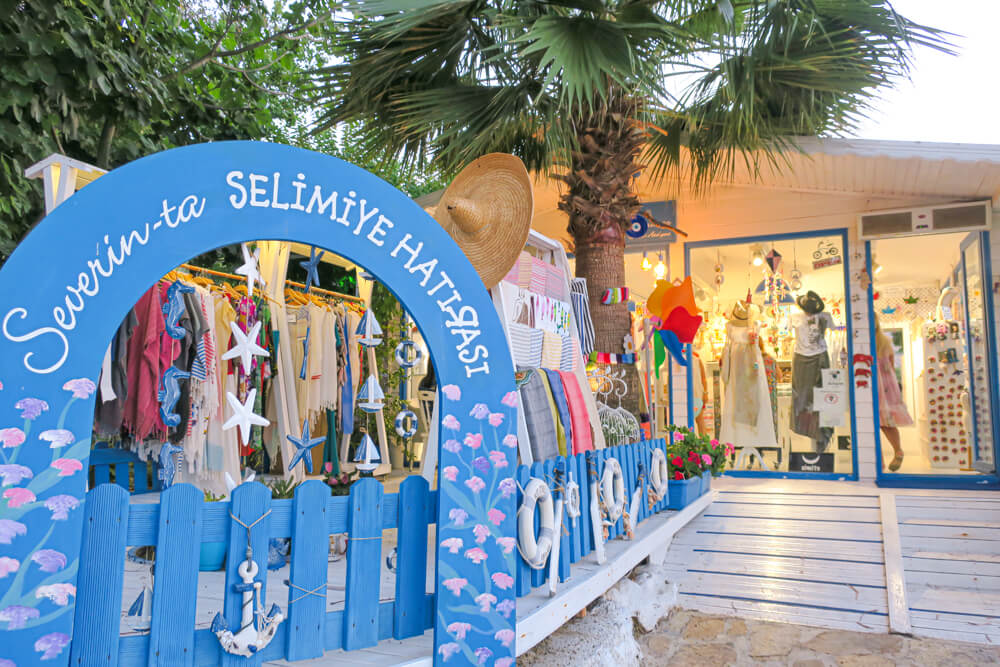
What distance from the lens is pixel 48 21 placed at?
165 inches

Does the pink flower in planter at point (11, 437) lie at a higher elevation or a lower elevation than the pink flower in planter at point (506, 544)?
higher

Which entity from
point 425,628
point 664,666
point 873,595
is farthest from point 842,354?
point 425,628

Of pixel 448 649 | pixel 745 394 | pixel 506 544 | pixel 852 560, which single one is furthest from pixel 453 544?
pixel 745 394

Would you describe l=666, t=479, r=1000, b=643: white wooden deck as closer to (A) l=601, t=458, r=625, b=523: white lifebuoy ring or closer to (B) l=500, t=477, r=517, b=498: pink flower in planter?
(A) l=601, t=458, r=625, b=523: white lifebuoy ring

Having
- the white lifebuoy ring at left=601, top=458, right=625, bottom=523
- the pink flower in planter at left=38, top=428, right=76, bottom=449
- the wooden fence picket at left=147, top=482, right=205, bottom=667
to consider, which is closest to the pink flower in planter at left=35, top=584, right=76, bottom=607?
the wooden fence picket at left=147, top=482, right=205, bottom=667

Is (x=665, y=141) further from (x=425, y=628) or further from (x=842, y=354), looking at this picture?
(x=425, y=628)

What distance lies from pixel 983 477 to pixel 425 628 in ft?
22.4

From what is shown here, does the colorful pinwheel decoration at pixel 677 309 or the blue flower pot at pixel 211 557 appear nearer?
the blue flower pot at pixel 211 557

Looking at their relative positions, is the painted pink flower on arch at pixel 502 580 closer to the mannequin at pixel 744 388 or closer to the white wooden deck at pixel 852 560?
the white wooden deck at pixel 852 560

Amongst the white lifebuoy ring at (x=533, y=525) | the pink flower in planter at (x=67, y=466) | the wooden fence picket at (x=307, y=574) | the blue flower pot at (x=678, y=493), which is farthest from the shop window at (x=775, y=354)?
the pink flower in planter at (x=67, y=466)

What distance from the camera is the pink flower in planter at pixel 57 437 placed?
184cm

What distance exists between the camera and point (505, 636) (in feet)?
8.21

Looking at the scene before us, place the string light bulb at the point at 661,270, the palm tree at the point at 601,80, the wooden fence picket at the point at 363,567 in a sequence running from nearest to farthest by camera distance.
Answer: the wooden fence picket at the point at 363,567 < the palm tree at the point at 601,80 < the string light bulb at the point at 661,270

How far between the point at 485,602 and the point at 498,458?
521mm
